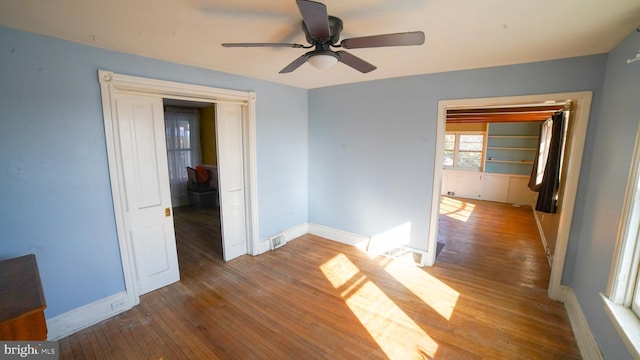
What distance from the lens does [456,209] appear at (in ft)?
21.8

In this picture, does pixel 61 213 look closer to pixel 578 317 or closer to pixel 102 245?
pixel 102 245

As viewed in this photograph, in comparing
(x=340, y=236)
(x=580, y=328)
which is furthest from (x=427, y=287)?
(x=340, y=236)

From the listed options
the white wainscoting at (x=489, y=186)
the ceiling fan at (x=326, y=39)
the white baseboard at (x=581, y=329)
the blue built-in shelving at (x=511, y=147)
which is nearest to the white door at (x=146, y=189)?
the ceiling fan at (x=326, y=39)

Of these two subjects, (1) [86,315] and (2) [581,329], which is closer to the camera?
(2) [581,329]

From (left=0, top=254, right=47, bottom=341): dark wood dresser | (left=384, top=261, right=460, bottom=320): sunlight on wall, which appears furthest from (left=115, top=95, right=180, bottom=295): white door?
(left=384, top=261, right=460, bottom=320): sunlight on wall

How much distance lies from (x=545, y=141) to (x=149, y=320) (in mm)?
7499

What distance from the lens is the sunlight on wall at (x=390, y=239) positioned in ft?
12.0

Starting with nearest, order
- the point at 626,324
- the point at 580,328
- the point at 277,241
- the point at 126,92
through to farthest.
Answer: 1. the point at 626,324
2. the point at 580,328
3. the point at 126,92
4. the point at 277,241

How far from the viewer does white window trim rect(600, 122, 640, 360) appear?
1601mm

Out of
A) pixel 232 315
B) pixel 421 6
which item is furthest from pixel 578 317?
pixel 232 315

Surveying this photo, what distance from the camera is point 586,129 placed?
2.45 metres

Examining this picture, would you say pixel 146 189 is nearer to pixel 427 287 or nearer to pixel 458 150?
pixel 427 287

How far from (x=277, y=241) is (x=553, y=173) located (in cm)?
432

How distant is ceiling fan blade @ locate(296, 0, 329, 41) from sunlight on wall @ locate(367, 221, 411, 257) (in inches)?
112
